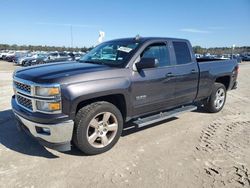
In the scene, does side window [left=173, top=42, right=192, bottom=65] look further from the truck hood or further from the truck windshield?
the truck hood

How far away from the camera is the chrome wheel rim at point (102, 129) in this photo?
4.03m

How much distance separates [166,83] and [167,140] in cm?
109

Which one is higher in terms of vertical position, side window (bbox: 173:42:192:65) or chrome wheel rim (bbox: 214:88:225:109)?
side window (bbox: 173:42:192:65)

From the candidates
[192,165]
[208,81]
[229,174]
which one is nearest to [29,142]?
[192,165]

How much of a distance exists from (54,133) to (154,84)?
6.63ft

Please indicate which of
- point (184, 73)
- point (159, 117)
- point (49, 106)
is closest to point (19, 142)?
point (49, 106)

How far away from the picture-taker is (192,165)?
12.3 feet

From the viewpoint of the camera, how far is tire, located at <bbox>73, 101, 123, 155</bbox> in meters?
3.82

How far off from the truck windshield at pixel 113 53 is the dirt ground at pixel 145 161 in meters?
1.48

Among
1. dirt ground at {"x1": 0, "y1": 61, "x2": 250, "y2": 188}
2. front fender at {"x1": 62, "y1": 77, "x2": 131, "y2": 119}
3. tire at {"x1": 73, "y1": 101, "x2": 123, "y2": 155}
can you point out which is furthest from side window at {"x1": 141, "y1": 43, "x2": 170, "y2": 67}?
dirt ground at {"x1": 0, "y1": 61, "x2": 250, "y2": 188}

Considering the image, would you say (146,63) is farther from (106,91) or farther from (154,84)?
(106,91)

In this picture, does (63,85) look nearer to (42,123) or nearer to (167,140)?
(42,123)

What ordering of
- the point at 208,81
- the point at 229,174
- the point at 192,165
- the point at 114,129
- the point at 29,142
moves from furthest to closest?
the point at 208,81
the point at 29,142
the point at 114,129
the point at 192,165
the point at 229,174

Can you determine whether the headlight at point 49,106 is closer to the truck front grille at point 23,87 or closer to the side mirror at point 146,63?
the truck front grille at point 23,87
